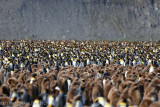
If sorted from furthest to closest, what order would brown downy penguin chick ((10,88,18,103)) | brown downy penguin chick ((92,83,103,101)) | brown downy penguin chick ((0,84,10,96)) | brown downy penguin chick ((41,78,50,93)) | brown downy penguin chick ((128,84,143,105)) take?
brown downy penguin chick ((41,78,50,93)), brown downy penguin chick ((0,84,10,96)), brown downy penguin chick ((92,83,103,101)), brown downy penguin chick ((128,84,143,105)), brown downy penguin chick ((10,88,18,103))

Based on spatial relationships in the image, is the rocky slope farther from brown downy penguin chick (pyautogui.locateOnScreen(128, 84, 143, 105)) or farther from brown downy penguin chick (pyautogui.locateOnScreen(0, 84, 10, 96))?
brown downy penguin chick (pyautogui.locateOnScreen(128, 84, 143, 105))

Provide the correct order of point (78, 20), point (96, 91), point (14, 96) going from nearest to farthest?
point (14, 96)
point (96, 91)
point (78, 20)

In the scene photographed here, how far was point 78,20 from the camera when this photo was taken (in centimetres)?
5725

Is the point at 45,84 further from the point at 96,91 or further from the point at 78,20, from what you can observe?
the point at 78,20

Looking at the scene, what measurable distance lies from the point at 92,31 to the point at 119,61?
116 ft

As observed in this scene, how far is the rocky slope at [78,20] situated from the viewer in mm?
53031

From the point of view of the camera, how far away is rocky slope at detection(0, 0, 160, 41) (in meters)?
53.0

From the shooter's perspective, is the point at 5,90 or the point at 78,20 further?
the point at 78,20

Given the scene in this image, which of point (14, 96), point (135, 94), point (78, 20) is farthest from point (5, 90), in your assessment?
point (78, 20)

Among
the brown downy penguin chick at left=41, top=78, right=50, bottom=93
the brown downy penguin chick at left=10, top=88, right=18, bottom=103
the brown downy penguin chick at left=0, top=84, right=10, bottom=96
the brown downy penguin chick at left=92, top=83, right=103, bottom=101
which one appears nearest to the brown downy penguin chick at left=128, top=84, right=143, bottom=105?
the brown downy penguin chick at left=92, top=83, right=103, bottom=101

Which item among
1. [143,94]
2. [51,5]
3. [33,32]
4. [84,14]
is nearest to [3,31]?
[33,32]

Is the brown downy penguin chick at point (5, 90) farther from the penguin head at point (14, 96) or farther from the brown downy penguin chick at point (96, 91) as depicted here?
the brown downy penguin chick at point (96, 91)

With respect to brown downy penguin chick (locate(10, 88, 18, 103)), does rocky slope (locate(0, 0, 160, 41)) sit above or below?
above

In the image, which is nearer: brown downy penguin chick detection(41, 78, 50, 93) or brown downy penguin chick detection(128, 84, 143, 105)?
brown downy penguin chick detection(128, 84, 143, 105)
